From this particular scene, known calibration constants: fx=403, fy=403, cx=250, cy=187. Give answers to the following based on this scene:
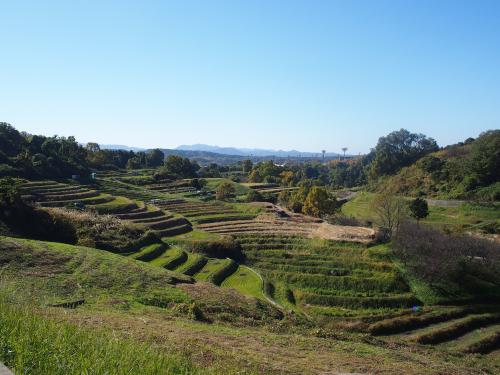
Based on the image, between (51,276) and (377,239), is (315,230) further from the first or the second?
(51,276)

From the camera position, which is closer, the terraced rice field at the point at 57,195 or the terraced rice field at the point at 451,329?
the terraced rice field at the point at 451,329

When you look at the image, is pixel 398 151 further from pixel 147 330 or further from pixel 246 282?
pixel 147 330

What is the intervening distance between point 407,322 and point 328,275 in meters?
8.71

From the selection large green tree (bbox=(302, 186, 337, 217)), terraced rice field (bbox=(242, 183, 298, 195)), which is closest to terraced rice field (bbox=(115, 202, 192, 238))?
large green tree (bbox=(302, 186, 337, 217))

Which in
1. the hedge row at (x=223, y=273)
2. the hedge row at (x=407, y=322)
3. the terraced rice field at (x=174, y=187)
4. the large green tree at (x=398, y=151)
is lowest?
the hedge row at (x=407, y=322)

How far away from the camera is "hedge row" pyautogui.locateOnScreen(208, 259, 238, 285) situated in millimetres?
32528

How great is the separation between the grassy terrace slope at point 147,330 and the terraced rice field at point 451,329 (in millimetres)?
6181

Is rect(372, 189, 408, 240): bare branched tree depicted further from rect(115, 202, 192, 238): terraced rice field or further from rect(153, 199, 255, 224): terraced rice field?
rect(115, 202, 192, 238): terraced rice field

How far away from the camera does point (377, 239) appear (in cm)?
3975

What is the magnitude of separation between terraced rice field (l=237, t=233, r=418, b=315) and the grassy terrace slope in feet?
35.2

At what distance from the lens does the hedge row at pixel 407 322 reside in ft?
86.0

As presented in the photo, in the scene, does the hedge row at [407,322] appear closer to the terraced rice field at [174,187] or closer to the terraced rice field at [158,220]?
the terraced rice field at [158,220]

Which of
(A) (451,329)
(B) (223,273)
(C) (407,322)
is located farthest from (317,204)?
(A) (451,329)

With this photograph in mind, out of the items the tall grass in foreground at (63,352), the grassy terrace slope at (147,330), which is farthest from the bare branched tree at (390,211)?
the tall grass in foreground at (63,352)
